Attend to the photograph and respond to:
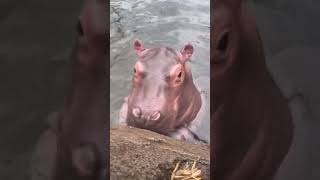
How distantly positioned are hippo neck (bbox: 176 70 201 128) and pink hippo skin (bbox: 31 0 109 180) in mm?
307

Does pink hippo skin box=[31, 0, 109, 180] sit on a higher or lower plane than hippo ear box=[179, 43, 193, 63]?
lower

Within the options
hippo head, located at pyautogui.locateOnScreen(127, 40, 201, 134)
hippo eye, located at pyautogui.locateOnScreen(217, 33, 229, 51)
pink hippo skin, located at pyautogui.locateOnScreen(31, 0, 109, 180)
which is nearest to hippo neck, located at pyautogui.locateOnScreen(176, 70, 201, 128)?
hippo head, located at pyautogui.locateOnScreen(127, 40, 201, 134)

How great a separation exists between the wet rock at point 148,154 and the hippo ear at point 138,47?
0.31 m

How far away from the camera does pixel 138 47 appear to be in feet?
8.31

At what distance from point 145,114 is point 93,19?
446 millimetres

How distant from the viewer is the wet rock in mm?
2498

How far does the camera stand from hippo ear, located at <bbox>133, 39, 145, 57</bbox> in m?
2.53

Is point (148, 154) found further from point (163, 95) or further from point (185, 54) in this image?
point (185, 54)

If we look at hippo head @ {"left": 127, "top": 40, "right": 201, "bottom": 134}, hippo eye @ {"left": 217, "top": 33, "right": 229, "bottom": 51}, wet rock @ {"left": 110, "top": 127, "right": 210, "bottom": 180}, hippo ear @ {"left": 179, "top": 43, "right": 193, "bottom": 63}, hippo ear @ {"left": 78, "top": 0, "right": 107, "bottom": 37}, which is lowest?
wet rock @ {"left": 110, "top": 127, "right": 210, "bottom": 180}

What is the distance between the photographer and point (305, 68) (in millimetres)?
2512

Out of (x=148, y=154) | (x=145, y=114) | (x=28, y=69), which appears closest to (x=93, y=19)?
(x=28, y=69)

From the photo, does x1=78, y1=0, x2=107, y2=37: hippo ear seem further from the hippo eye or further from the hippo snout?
the hippo eye

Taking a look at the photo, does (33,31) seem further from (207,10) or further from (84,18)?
(207,10)

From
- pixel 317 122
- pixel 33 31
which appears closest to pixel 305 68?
pixel 317 122
